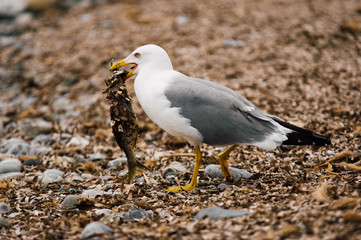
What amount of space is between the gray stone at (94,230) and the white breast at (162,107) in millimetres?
1132

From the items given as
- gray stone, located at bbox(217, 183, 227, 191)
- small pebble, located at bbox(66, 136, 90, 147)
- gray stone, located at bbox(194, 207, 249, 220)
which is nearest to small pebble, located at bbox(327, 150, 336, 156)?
gray stone, located at bbox(217, 183, 227, 191)

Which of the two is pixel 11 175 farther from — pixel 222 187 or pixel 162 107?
pixel 222 187

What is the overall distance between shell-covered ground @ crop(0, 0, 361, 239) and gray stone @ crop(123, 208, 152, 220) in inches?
3.6

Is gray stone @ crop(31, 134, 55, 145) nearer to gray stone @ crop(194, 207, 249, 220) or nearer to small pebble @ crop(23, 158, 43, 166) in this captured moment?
small pebble @ crop(23, 158, 43, 166)

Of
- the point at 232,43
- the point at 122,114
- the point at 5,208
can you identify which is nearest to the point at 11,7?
the point at 232,43

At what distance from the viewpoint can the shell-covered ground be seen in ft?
10.7

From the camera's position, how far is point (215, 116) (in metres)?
3.79

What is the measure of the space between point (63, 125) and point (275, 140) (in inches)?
142

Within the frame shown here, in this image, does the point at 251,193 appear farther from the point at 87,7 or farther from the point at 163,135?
the point at 87,7

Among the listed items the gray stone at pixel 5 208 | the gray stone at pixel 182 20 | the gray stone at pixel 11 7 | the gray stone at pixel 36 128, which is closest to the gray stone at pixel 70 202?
the gray stone at pixel 5 208

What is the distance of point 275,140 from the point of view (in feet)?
12.3

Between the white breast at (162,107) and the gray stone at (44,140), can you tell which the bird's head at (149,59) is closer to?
the white breast at (162,107)

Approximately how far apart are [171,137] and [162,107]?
5.81 feet

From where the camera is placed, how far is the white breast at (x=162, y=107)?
3.78 m
